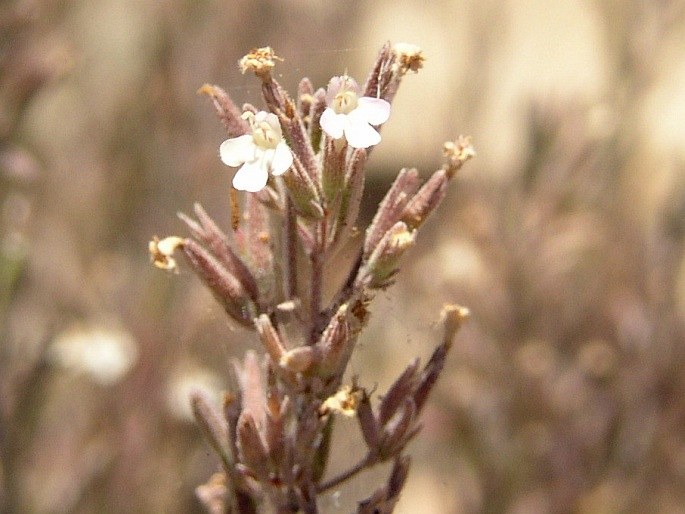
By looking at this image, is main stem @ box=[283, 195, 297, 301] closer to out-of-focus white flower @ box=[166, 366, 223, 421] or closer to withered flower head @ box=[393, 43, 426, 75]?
withered flower head @ box=[393, 43, 426, 75]

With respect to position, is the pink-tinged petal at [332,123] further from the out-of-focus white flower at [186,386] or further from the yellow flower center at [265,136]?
the out-of-focus white flower at [186,386]

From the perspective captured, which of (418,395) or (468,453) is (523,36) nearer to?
(468,453)

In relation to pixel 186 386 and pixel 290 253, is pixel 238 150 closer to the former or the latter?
pixel 290 253

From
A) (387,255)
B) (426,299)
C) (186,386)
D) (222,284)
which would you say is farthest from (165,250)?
(426,299)

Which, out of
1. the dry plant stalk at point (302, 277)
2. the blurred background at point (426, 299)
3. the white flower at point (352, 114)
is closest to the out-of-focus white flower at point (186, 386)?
the blurred background at point (426, 299)

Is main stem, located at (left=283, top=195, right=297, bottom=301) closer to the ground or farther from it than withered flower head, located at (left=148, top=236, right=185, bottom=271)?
closer to the ground

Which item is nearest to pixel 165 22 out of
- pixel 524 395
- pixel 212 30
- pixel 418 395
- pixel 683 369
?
pixel 212 30

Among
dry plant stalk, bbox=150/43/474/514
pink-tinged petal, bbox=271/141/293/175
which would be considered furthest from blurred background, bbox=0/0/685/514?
pink-tinged petal, bbox=271/141/293/175
